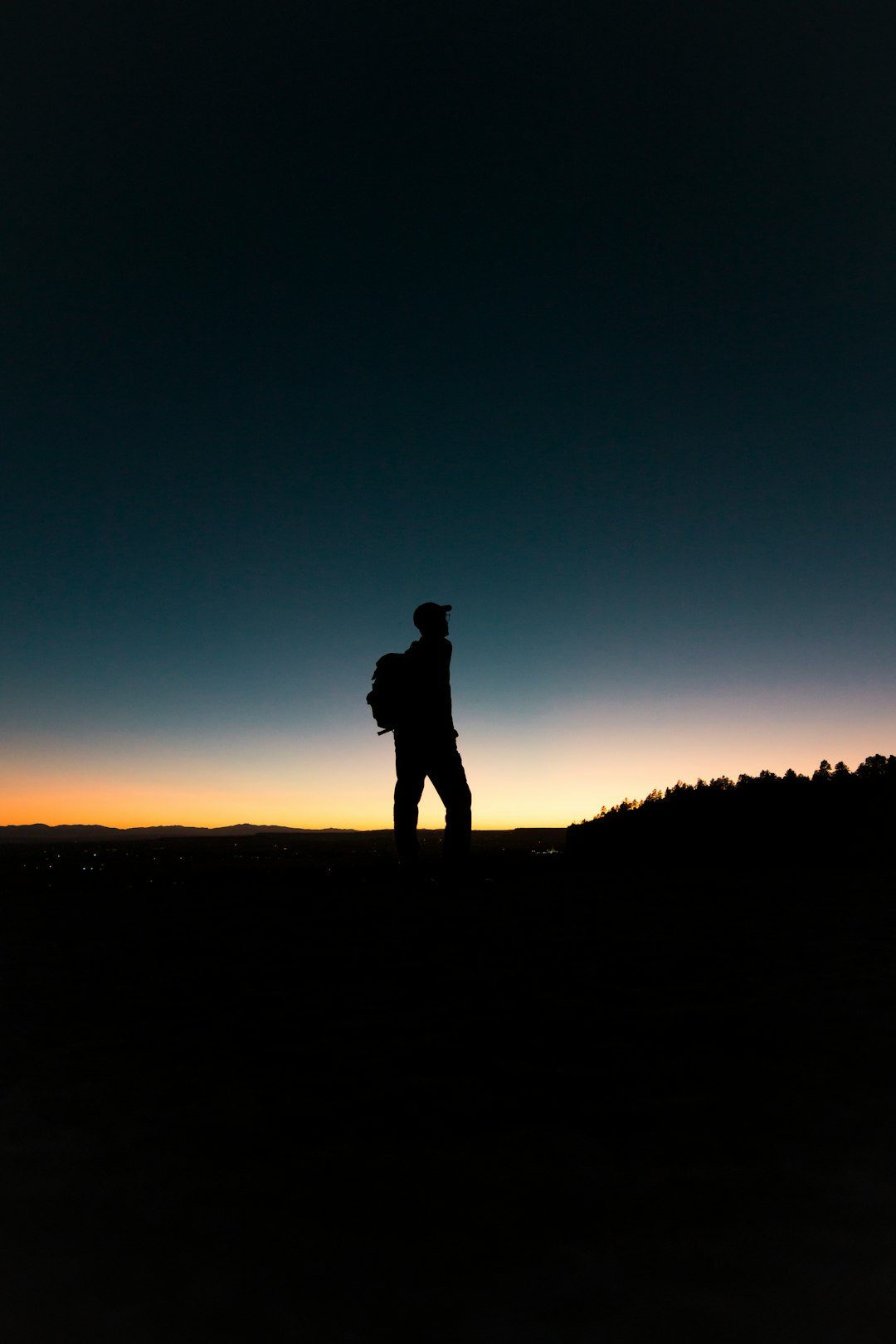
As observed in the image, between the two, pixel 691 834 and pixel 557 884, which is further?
pixel 691 834

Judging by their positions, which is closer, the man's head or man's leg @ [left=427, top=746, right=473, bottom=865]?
man's leg @ [left=427, top=746, right=473, bottom=865]

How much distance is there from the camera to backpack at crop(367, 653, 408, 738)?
6.00 metres

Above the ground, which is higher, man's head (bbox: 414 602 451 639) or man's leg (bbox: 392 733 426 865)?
man's head (bbox: 414 602 451 639)

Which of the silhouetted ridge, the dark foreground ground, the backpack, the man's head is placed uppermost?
the man's head

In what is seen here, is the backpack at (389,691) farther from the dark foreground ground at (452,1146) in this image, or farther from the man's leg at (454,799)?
the dark foreground ground at (452,1146)

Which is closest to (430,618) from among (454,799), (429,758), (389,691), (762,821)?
(389,691)

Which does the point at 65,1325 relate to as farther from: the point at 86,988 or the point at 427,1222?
the point at 86,988

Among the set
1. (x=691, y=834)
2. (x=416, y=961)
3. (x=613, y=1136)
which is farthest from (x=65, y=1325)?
(x=691, y=834)

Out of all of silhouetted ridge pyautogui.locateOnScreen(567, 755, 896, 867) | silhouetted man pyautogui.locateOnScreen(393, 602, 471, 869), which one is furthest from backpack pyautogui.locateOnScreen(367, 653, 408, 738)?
silhouetted ridge pyautogui.locateOnScreen(567, 755, 896, 867)

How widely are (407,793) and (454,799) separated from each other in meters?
0.38

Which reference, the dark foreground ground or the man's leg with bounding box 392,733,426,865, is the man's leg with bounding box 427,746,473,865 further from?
the dark foreground ground

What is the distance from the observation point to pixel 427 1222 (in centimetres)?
103

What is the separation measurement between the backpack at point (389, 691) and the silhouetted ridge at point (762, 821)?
3081mm

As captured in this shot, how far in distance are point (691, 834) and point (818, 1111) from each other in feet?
21.4
